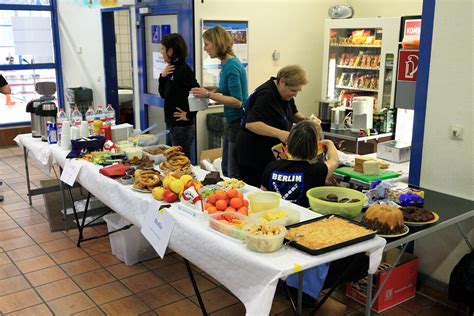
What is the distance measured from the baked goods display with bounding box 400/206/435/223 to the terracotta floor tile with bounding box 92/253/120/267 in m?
2.20

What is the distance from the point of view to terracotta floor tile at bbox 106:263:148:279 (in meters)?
3.59

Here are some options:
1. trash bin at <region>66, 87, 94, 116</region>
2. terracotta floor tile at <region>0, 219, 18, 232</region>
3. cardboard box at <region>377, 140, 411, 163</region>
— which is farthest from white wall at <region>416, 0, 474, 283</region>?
trash bin at <region>66, 87, 94, 116</region>

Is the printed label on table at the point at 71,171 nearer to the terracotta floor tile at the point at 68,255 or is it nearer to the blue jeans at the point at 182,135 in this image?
the terracotta floor tile at the point at 68,255

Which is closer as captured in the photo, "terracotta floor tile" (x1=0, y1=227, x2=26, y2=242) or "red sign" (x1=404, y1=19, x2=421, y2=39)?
"terracotta floor tile" (x1=0, y1=227, x2=26, y2=242)

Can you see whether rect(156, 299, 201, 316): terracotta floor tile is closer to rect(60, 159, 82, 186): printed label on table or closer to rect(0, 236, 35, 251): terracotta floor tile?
rect(60, 159, 82, 186): printed label on table

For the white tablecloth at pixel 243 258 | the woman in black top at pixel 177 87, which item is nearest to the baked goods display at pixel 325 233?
the white tablecloth at pixel 243 258

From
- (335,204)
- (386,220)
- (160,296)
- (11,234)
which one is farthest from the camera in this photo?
(11,234)

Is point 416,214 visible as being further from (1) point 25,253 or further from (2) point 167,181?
(1) point 25,253

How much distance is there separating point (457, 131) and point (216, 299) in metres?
1.86

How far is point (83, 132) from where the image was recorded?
4039mm

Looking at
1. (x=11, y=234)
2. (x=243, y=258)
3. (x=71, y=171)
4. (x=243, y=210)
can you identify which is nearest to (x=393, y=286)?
(x=243, y=210)

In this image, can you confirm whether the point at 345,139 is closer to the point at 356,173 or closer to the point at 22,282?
the point at 356,173

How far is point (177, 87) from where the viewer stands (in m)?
4.21


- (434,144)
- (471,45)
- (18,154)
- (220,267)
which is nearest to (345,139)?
(434,144)
